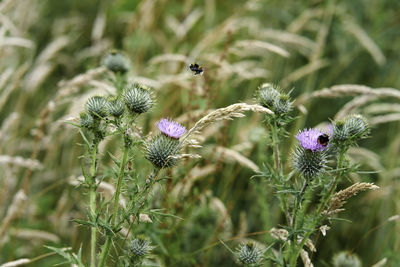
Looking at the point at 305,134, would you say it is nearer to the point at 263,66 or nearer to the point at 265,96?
the point at 265,96

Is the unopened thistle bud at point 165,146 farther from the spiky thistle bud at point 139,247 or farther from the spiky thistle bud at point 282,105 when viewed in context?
the spiky thistle bud at point 282,105

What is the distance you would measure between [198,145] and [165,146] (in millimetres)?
165

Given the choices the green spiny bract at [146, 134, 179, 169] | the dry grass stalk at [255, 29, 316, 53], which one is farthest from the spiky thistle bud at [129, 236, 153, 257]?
the dry grass stalk at [255, 29, 316, 53]

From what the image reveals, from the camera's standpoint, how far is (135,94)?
2018 mm

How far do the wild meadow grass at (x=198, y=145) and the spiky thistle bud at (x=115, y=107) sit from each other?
0.03 feet

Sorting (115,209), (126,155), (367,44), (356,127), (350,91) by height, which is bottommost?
(115,209)

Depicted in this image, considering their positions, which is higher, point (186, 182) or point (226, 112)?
point (186, 182)

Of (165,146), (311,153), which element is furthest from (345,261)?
(165,146)

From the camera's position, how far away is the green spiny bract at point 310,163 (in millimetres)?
2006

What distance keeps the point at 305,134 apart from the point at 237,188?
6.62 ft

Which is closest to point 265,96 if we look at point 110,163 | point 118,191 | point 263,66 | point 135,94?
point 135,94

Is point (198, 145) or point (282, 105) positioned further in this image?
point (282, 105)

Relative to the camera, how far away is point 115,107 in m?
1.98

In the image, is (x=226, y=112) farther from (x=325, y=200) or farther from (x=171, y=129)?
(x=325, y=200)
